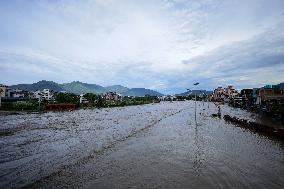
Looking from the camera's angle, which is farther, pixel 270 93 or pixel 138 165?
pixel 270 93

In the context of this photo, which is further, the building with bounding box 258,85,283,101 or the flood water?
the building with bounding box 258,85,283,101

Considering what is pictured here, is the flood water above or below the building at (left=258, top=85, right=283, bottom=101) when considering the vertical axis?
below

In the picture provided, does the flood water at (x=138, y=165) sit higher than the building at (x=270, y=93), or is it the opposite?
the building at (x=270, y=93)

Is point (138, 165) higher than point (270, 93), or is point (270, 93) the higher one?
point (270, 93)

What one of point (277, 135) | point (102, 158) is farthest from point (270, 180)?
point (277, 135)

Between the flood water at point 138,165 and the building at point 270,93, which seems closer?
the flood water at point 138,165

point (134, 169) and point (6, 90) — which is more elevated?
point (6, 90)

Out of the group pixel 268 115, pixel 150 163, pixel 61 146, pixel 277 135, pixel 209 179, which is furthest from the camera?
pixel 268 115

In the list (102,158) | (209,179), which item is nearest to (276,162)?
(209,179)

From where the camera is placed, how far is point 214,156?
808 inches

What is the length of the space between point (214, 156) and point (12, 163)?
15.3 m

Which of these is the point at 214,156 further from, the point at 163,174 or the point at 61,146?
the point at 61,146

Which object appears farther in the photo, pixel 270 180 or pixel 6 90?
pixel 6 90

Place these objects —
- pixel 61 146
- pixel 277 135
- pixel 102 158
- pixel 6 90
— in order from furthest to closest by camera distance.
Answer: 1. pixel 6 90
2. pixel 277 135
3. pixel 61 146
4. pixel 102 158
